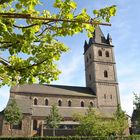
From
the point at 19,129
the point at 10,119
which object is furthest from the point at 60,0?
the point at 19,129

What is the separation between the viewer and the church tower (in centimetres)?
5803

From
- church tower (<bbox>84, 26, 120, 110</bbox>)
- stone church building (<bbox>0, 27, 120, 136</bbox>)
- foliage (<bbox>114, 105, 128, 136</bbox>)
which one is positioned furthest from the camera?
church tower (<bbox>84, 26, 120, 110</bbox>)

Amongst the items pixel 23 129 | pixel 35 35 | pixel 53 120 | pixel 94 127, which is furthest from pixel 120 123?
pixel 35 35

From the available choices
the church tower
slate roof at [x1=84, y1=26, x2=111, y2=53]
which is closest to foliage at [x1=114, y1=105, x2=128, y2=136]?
the church tower

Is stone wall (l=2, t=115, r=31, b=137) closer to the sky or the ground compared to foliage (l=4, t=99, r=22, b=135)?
closer to the ground

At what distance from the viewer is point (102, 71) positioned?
61562mm

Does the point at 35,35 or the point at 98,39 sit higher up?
the point at 98,39

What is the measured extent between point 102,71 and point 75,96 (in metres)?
11.5

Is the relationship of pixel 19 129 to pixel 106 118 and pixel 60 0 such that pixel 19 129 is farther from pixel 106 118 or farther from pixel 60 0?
pixel 60 0

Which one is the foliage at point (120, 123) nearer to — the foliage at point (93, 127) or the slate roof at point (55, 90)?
the foliage at point (93, 127)

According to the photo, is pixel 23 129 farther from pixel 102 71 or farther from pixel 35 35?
pixel 35 35

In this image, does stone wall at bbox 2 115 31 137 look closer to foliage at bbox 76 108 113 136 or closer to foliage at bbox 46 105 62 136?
foliage at bbox 46 105 62 136

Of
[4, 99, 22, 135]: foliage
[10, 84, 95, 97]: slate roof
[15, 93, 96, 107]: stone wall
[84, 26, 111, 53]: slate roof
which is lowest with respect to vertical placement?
[4, 99, 22, 135]: foliage

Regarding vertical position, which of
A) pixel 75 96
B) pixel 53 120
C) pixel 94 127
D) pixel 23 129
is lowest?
pixel 23 129
